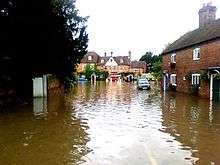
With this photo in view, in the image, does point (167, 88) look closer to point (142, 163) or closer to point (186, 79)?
point (186, 79)

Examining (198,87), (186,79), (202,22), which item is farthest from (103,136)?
(202,22)

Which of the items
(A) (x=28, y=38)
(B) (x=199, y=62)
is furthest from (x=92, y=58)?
(A) (x=28, y=38)

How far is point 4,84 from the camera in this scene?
24.8m

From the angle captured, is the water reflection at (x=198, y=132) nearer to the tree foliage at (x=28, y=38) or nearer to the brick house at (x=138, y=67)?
the tree foliage at (x=28, y=38)

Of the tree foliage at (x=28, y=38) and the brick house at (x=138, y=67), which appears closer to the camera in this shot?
the tree foliage at (x=28, y=38)

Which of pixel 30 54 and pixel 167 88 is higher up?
pixel 30 54

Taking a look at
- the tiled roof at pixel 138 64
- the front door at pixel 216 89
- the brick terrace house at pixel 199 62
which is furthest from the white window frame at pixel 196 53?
the tiled roof at pixel 138 64

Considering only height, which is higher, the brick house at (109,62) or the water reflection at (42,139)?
the brick house at (109,62)

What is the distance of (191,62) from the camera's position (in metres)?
40.6

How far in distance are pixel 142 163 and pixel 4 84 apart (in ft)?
55.2

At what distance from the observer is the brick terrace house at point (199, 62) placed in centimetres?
3334

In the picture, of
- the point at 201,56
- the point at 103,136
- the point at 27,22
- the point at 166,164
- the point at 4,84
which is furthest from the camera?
the point at 201,56

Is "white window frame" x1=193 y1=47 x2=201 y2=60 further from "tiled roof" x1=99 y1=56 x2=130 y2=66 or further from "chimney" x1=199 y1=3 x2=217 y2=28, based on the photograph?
"tiled roof" x1=99 y1=56 x2=130 y2=66

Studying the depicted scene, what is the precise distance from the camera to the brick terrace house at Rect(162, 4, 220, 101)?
3334 centimetres
